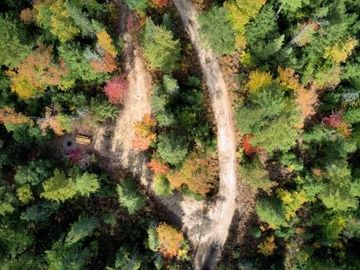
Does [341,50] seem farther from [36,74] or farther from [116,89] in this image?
[36,74]

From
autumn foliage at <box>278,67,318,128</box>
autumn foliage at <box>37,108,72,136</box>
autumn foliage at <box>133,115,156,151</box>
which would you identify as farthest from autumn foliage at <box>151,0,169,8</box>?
autumn foliage at <box>37,108,72,136</box>

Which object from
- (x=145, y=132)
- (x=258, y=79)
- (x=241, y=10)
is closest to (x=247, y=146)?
(x=258, y=79)

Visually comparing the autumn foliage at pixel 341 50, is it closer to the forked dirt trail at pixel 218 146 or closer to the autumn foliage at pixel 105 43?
the forked dirt trail at pixel 218 146

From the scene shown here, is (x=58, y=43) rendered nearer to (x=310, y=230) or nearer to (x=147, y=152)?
(x=147, y=152)

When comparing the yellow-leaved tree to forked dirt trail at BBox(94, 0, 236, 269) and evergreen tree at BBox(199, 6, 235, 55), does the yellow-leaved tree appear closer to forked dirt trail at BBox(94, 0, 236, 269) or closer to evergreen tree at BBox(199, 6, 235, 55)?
evergreen tree at BBox(199, 6, 235, 55)

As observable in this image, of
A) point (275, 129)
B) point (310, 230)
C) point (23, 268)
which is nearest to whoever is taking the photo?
point (275, 129)

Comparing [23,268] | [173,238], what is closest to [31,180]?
[23,268]
